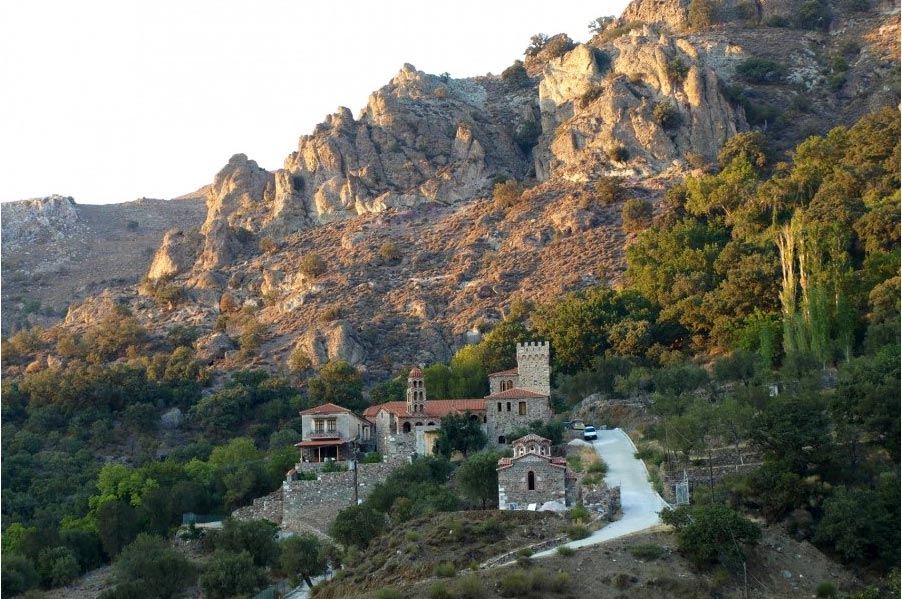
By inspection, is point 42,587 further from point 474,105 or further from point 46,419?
point 474,105

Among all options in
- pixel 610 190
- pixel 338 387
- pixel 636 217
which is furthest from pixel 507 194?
pixel 338 387

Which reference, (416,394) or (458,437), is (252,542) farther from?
(416,394)

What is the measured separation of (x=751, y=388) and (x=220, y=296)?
1826 inches

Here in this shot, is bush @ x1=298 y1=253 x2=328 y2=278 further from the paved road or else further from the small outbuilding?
the small outbuilding

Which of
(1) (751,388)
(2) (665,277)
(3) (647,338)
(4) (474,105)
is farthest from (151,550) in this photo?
(4) (474,105)

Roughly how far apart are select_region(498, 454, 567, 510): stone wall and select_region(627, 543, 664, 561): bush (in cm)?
581

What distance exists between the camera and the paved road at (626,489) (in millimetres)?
44666

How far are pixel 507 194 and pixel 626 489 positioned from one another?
4884cm

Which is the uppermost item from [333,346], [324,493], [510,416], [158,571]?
[333,346]

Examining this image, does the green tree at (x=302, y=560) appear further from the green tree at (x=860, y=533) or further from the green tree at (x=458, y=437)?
the green tree at (x=860, y=533)

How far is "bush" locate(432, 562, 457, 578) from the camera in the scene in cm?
4200

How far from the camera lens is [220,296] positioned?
308 ft

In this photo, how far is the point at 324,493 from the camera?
5522cm

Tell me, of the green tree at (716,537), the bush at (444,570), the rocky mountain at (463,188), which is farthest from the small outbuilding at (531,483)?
the rocky mountain at (463,188)
